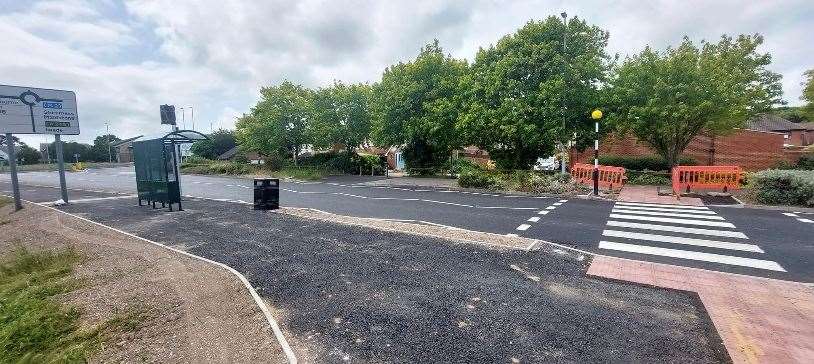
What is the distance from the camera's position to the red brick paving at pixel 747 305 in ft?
12.0

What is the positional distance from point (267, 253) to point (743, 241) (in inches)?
397

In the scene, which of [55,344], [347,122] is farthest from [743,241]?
[347,122]

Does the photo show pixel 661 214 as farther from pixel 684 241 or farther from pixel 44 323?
pixel 44 323

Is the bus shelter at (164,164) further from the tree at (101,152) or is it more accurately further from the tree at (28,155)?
the tree at (28,155)

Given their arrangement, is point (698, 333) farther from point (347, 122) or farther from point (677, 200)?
point (347, 122)

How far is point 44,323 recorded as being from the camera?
14.8 feet

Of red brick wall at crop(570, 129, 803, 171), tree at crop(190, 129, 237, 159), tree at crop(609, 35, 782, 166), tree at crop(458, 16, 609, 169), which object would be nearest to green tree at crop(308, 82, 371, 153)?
tree at crop(458, 16, 609, 169)

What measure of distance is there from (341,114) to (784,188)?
87.4 ft

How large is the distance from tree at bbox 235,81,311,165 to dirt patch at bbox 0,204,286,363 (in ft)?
81.5

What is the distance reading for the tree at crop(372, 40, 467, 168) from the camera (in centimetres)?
2347

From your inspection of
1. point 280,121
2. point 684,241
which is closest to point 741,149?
point 684,241

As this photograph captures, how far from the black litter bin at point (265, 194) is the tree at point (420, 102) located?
12.3 meters

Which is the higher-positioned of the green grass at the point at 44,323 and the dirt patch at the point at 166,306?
the dirt patch at the point at 166,306

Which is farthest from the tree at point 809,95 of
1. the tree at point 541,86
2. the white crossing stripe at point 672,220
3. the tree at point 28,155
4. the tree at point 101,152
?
the tree at point 28,155
